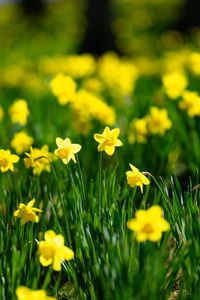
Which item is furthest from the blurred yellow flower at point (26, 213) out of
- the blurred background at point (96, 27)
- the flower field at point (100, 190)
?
the blurred background at point (96, 27)

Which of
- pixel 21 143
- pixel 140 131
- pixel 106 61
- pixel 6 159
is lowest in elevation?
pixel 6 159

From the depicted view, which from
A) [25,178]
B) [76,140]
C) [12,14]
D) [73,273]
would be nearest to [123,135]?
[76,140]

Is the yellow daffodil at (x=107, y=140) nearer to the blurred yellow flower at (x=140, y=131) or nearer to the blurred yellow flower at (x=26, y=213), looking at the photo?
the blurred yellow flower at (x=26, y=213)

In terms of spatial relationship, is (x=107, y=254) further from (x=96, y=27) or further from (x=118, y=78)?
(x=96, y=27)

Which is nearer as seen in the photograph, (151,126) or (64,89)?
(151,126)

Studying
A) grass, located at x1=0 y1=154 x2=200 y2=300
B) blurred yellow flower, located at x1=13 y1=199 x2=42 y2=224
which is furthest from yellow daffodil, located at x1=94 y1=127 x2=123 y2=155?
blurred yellow flower, located at x1=13 y1=199 x2=42 y2=224

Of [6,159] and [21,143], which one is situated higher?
[21,143]

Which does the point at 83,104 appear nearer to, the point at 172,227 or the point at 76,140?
the point at 76,140

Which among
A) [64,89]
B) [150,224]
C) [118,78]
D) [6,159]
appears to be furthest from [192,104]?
[118,78]

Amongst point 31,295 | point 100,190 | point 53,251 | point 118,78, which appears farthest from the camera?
point 118,78
